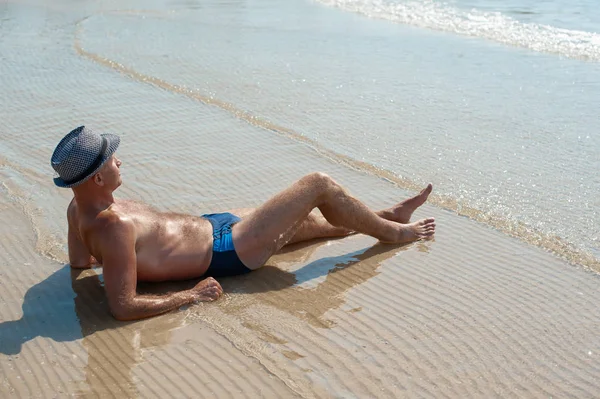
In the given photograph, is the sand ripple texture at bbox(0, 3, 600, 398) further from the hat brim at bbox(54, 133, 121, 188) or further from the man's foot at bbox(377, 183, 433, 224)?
the hat brim at bbox(54, 133, 121, 188)

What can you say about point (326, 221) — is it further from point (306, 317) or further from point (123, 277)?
point (123, 277)

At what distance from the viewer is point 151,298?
14.3ft

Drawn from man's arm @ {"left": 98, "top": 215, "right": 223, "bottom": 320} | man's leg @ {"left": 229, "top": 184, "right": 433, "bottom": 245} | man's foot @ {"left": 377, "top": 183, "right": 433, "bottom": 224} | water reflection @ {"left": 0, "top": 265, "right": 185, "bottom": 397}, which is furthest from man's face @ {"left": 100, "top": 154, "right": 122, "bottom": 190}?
man's foot @ {"left": 377, "top": 183, "right": 433, "bottom": 224}

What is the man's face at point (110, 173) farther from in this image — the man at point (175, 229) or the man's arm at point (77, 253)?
the man's arm at point (77, 253)

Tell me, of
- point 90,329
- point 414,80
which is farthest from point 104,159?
point 414,80

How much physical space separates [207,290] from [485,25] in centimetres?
1074

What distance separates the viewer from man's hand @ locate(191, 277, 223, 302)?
14.7 feet

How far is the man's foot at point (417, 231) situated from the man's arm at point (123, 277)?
1736 mm

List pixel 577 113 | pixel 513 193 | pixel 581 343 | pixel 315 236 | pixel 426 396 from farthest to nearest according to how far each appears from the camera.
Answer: pixel 577 113
pixel 513 193
pixel 315 236
pixel 581 343
pixel 426 396

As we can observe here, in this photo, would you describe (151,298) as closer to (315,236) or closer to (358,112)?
(315,236)

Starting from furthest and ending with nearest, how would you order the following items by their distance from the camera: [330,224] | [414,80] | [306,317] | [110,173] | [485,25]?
1. [485,25]
2. [414,80]
3. [330,224]
4. [306,317]
5. [110,173]

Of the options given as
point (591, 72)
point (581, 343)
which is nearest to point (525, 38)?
point (591, 72)

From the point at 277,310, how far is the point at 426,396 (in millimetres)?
1144

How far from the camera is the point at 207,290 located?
4523 mm
